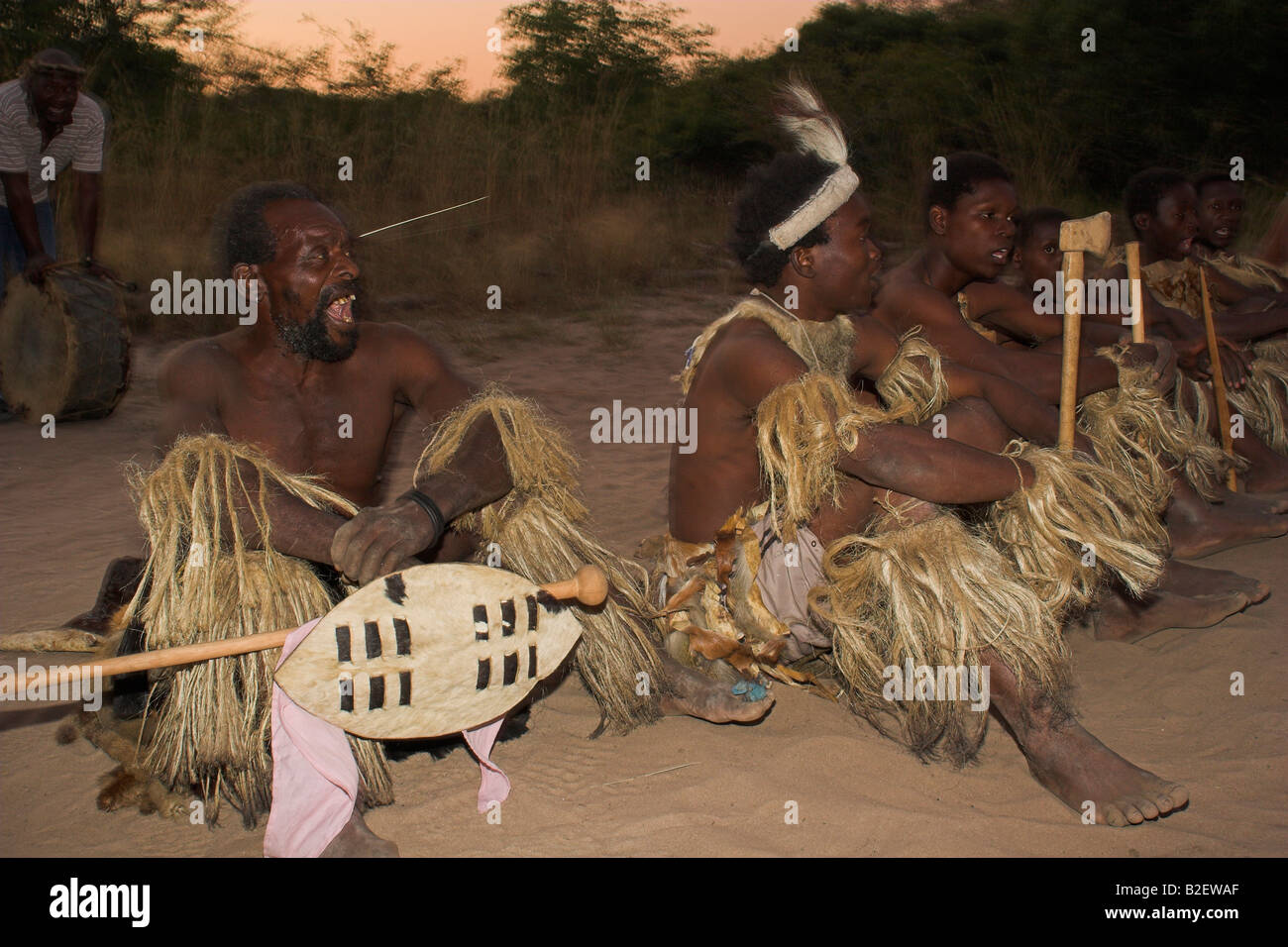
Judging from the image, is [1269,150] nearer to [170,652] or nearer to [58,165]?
[58,165]

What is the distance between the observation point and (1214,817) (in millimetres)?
2100

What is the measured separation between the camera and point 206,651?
1914 millimetres

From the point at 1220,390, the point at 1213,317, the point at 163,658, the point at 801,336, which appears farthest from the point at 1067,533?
the point at 1213,317

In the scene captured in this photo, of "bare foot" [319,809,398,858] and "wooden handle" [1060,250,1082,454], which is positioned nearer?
"bare foot" [319,809,398,858]

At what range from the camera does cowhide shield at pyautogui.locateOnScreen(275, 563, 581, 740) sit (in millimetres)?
1956

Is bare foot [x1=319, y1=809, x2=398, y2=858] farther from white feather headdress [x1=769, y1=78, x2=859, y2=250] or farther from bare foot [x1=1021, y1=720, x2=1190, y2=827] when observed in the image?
white feather headdress [x1=769, y1=78, x2=859, y2=250]

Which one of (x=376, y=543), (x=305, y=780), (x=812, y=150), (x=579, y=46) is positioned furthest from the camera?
(x=579, y=46)

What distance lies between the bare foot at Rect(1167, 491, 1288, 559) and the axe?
1125mm

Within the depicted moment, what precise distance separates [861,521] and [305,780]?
1291 mm

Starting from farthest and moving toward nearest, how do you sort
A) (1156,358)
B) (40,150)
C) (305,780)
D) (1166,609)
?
(40,150) → (1156,358) → (1166,609) → (305,780)

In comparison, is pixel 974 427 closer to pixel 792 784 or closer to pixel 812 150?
pixel 812 150

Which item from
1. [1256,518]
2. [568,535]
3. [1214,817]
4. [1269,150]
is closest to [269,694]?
[568,535]

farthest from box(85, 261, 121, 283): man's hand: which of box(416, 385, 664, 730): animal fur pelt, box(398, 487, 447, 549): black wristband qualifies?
box(398, 487, 447, 549): black wristband

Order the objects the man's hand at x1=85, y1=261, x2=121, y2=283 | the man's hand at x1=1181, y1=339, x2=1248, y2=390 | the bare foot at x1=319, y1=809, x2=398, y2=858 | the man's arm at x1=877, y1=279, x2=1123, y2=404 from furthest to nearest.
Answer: the man's hand at x1=85, y1=261, x2=121, y2=283
the man's hand at x1=1181, y1=339, x2=1248, y2=390
the man's arm at x1=877, y1=279, x2=1123, y2=404
the bare foot at x1=319, y1=809, x2=398, y2=858
